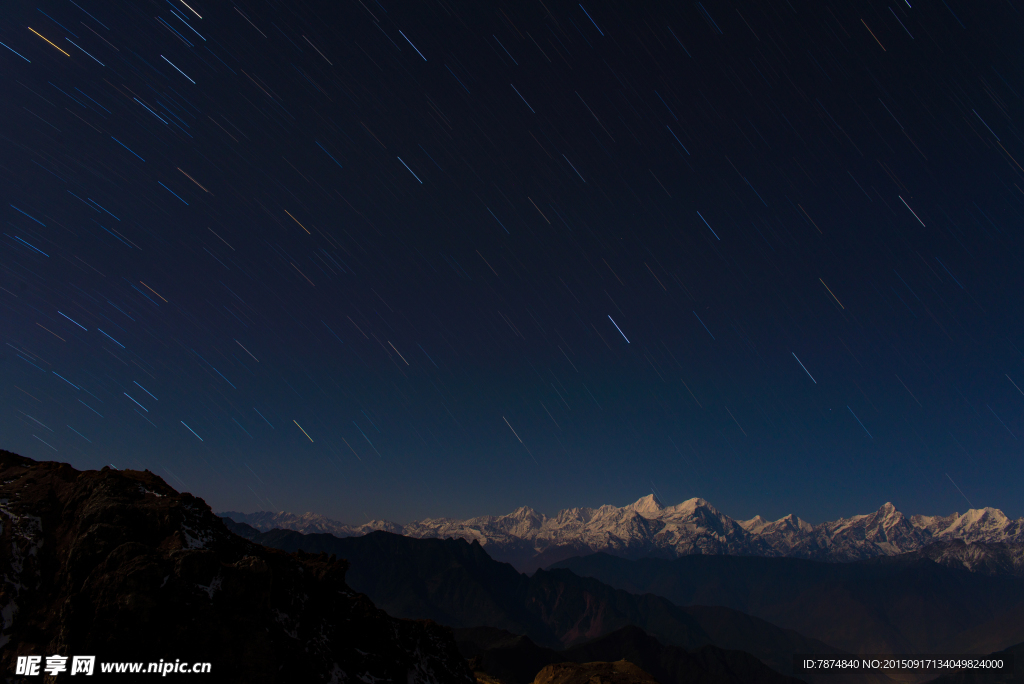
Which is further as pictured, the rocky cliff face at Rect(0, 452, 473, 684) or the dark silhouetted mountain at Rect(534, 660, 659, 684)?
the dark silhouetted mountain at Rect(534, 660, 659, 684)

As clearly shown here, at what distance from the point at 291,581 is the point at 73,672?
1762 centimetres

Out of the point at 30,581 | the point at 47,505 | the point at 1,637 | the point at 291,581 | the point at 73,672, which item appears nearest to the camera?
the point at 73,672

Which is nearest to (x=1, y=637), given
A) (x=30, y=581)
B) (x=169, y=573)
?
(x=30, y=581)

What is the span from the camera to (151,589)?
40.0 m

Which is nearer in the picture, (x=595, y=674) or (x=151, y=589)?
(x=151, y=589)

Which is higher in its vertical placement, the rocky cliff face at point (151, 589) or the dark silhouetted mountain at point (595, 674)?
the rocky cliff face at point (151, 589)

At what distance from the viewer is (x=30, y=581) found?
42.9 metres

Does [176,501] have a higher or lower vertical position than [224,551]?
higher

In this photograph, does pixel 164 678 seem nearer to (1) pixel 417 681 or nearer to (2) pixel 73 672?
(2) pixel 73 672

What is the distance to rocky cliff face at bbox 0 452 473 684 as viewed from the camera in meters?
39.2

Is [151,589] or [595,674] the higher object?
[151,589]

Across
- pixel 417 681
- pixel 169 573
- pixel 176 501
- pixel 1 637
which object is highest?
pixel 176 501

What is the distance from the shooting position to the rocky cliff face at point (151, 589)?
1542 inches

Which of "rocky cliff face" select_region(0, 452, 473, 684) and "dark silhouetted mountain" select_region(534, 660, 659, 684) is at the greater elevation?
"rocky cliff face" select_region(0, 452, 473, 684)
